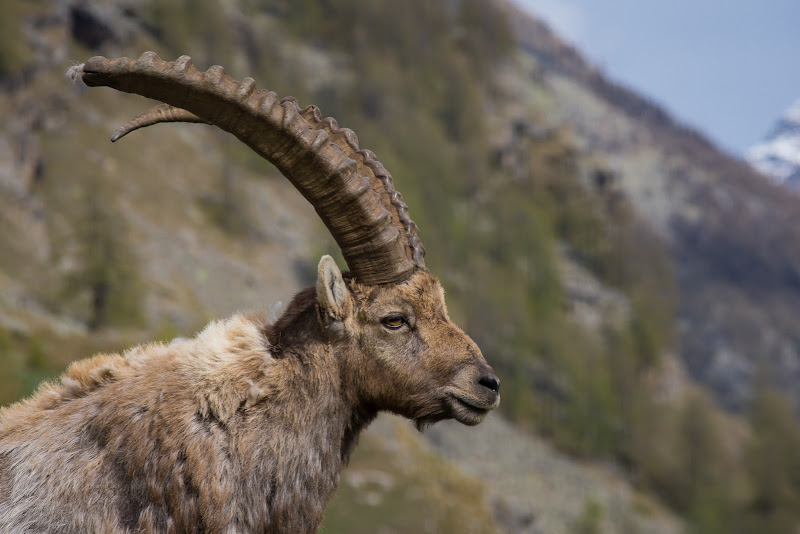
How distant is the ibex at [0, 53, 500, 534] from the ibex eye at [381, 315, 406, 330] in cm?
1

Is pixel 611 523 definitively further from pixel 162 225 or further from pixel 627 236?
pixel 627 236

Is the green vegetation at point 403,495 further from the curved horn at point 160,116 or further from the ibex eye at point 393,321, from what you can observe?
the curved horn at point 160,116

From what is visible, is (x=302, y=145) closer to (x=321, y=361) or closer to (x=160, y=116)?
(x=160, y=116)

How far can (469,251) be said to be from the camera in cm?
11469

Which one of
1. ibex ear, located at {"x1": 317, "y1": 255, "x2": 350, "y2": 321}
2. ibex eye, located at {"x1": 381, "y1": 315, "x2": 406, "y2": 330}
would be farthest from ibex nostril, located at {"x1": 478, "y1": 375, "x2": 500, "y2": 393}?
ibex ear, located at {"x1": 317, "y1": 255, "x2": 350, "y2": 321}

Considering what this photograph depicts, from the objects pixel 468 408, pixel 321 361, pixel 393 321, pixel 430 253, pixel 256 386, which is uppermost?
pixel 430 253

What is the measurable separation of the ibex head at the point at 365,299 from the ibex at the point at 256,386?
11 mm

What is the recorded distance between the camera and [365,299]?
18.9ft

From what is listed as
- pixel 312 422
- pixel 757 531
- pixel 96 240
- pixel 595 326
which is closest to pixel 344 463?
pixel 312 422

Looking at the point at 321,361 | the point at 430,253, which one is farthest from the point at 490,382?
the point at 430,253

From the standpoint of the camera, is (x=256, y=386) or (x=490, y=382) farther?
(x=490, y=382)

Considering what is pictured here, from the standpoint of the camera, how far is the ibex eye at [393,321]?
577 cm

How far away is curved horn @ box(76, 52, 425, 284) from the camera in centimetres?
490

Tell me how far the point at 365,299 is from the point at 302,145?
127cm
